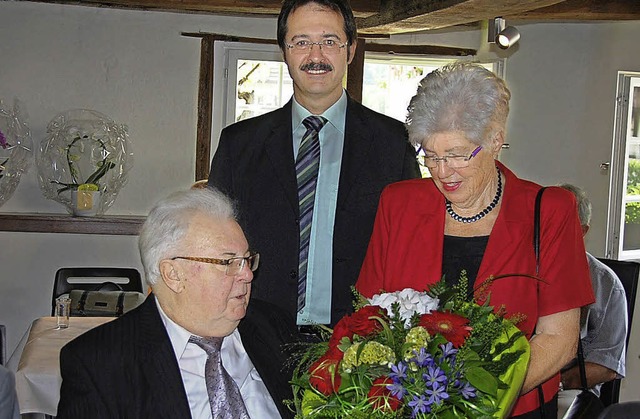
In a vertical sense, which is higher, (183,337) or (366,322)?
(366,322)

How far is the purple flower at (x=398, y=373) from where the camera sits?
5.59 ft

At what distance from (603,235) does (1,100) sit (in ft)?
14.6

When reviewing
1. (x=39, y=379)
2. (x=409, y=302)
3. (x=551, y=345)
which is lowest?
(x=39, y=379)

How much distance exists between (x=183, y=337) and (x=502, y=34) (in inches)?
182

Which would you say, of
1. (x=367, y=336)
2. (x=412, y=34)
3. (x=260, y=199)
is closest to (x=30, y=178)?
(x=412, y=34)

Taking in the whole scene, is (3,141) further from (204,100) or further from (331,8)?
(331,8)

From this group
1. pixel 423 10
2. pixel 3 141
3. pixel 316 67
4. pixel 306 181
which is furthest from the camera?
pixel 3 141

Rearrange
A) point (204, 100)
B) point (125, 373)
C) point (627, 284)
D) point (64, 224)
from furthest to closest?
point (204, 100) < point (64, 224) < point (627, 284) < point (125, 373)

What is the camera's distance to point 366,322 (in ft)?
6.03

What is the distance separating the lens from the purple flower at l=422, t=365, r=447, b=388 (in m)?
1.70

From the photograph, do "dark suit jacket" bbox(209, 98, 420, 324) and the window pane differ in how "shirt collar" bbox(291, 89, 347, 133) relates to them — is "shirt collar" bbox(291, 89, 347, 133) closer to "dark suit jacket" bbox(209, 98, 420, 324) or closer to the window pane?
"dark suit jacket" bbox(209, 98, 420, 324)

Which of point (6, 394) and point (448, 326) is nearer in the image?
point (448, 326)

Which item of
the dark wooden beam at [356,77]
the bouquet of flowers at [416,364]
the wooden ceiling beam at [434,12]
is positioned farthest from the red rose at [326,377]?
the dark wooden beam at [356,77]

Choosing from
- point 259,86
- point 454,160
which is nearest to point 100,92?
point 259,86
